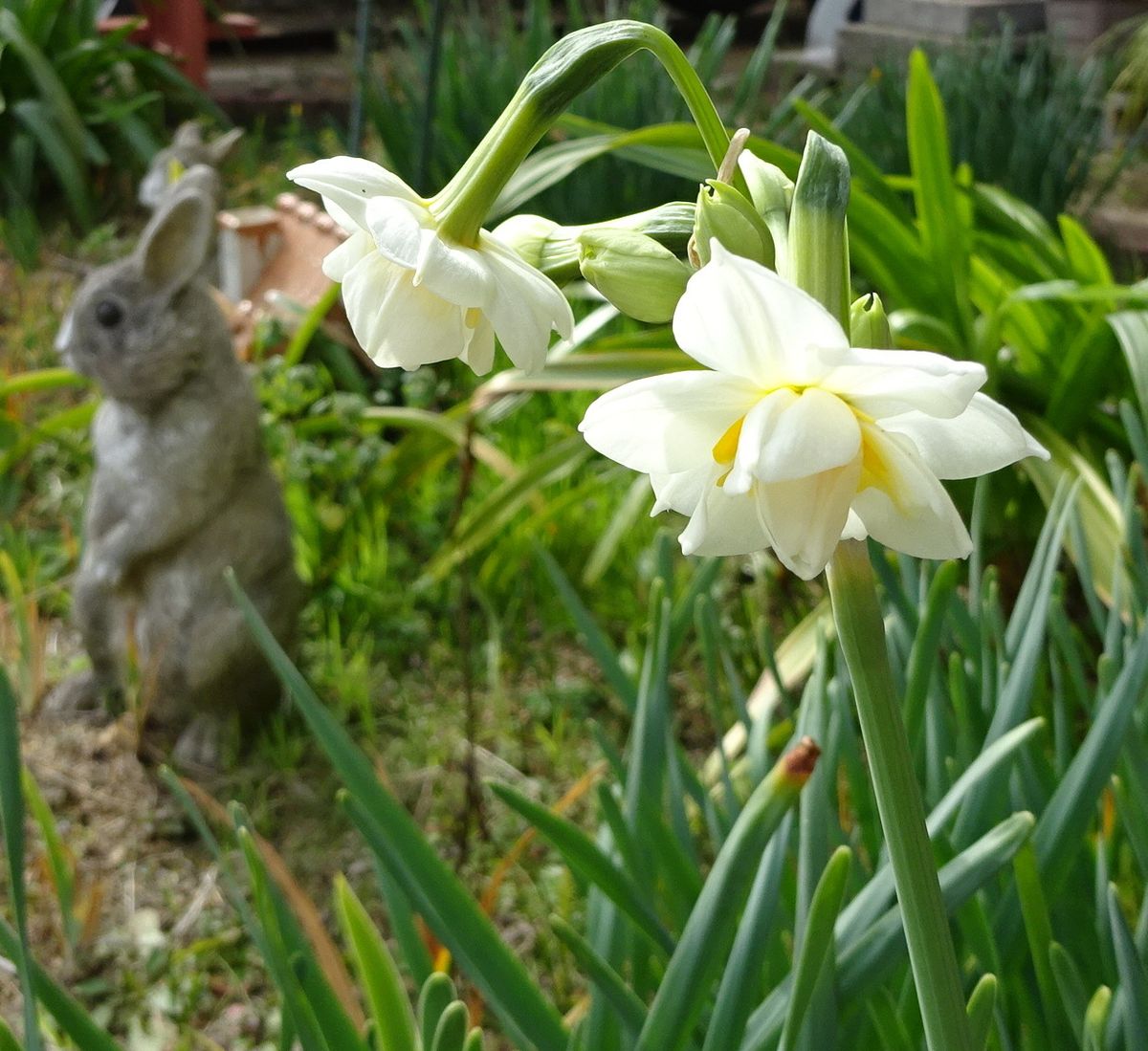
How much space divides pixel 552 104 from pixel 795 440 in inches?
6.9

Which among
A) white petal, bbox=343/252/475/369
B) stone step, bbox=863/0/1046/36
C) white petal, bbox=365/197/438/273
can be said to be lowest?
stone step, bbox=863/0/1046/36

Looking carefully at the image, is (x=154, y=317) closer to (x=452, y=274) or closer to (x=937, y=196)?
(x=937, y=196)

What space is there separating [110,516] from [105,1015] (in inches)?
30.0

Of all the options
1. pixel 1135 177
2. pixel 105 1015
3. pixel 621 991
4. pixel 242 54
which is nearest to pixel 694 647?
pixel 105 1015

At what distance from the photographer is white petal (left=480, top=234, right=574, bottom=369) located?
458 millimetres

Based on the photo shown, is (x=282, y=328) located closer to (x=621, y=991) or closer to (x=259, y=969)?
(x=259, y=969)

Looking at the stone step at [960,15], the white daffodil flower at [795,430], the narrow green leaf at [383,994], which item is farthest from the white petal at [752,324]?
the stone step at [960,15]

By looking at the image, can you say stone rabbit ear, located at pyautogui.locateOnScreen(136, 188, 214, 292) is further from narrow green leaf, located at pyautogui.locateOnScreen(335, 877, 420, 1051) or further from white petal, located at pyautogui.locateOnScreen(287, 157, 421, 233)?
white petal, located at pyautogui.locateOnScreen(287, 157, 421, 233)

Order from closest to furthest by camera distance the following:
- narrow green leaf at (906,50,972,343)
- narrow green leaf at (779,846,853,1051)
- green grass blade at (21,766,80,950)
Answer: narrow green leaf at (779,846,853,1051) < green grass blade at (21,766,80,950) < narrow green leaf at (906,50,972,343)

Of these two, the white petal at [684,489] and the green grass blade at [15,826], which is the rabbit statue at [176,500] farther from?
the white petal at [684,489]

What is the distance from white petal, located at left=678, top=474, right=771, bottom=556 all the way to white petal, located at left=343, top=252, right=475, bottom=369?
0.13 metres

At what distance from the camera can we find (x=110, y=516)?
196 centimetres

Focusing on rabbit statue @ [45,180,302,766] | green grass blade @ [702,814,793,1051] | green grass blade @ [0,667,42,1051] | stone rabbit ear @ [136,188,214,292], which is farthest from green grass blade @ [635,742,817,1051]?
stone rabbit ear @ [136,188,214,292]

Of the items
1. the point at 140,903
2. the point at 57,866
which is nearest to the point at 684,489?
the point at 57,866
